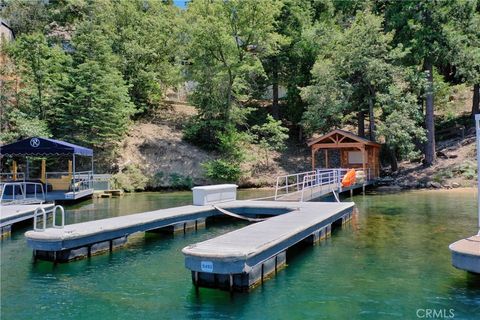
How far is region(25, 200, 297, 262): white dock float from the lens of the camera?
9258 millimetres

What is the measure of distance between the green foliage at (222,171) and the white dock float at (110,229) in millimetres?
13073

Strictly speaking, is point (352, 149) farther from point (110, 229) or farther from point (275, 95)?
point (110, 229)

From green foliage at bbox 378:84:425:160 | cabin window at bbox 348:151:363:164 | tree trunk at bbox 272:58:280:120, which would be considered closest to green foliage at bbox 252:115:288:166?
tree trunk at bbox 272:58:280:120

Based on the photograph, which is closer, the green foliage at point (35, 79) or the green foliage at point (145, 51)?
the green foliage at point (35, 79)

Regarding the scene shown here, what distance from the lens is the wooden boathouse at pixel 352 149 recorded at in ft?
85.1

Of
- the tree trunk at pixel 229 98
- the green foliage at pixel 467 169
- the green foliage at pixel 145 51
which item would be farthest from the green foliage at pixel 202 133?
the green foliage at pixel 467 169

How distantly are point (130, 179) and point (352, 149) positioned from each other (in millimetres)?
13990

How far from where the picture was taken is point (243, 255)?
23.0ft

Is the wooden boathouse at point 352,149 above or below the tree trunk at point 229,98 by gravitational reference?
below

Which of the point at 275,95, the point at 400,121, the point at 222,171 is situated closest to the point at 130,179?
the point at 222,171

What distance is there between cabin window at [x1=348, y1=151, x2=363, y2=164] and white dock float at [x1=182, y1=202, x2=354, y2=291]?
1887 cm

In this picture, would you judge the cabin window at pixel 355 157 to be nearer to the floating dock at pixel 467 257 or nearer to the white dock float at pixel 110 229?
the white dock float at pixel 110 229

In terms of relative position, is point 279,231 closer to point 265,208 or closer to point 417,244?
point 417,244
